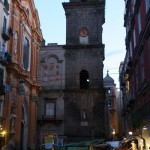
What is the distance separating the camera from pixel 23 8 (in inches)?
1202

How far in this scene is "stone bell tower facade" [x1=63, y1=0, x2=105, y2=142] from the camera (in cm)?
3584

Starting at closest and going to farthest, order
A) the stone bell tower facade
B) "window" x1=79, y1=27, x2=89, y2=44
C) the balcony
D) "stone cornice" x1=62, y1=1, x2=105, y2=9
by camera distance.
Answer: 1. the balcony
2. the stone bell tower facade
3. "window" x1=79, y1=27, x2=89, y2=44
4. "stone cornice" x1=62, y1=1, x2=105, y2=9

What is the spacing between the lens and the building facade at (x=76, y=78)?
35.8 m

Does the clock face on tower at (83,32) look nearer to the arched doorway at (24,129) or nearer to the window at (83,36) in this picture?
the window at (83,36)

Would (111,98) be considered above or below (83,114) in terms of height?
above

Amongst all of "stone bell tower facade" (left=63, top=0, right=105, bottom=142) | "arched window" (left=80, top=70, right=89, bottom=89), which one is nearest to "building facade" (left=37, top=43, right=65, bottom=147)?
"stone bell tower facade" (left=63, top=0, right=105, bottom=142)

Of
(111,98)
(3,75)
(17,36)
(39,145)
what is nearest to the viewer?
(3,75)

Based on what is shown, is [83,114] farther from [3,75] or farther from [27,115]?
[3,75]

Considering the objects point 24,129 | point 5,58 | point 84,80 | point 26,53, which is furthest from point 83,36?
point 5,58

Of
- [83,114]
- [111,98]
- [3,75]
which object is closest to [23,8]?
[3,75]

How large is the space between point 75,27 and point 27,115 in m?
13.2

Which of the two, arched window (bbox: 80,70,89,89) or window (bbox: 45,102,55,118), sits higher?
arched window (bbox: 80,70,89,89)

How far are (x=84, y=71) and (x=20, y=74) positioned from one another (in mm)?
11549

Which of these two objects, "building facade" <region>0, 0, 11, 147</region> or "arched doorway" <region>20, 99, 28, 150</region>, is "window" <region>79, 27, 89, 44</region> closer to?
"arched doorway" <region>20, 99, 28, 150</region>
